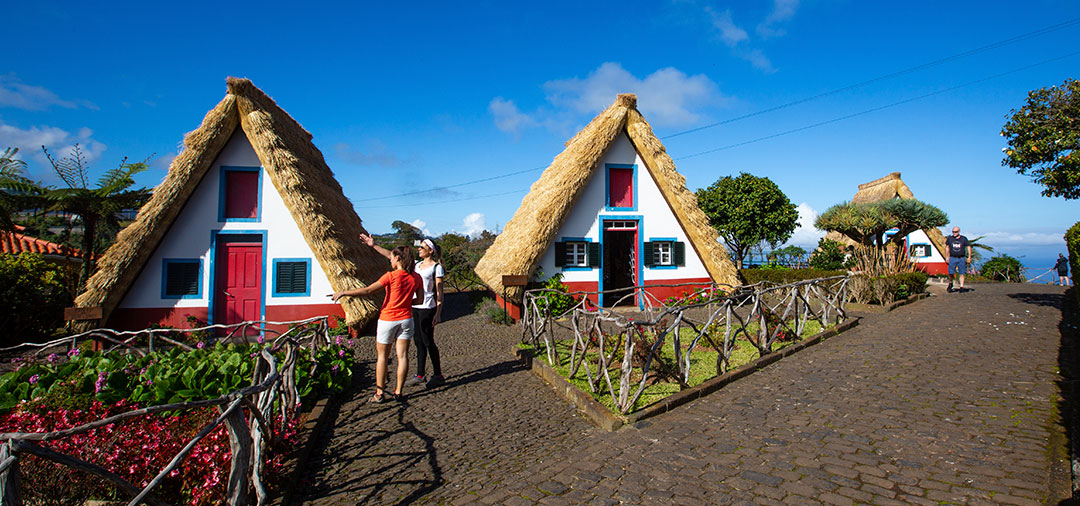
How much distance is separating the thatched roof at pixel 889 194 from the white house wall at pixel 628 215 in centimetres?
1453

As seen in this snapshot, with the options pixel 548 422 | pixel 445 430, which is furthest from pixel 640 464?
pixel 445 430

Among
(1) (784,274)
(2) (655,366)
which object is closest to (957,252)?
(1) (784,274)

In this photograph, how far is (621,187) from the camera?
45.3ft

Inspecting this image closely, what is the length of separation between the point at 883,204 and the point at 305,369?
16.9 m

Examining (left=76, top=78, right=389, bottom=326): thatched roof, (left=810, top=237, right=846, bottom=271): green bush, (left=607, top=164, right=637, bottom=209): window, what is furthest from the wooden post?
(left=810, top=237, right=846, bottom=271): green bush

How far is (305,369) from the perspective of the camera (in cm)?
597

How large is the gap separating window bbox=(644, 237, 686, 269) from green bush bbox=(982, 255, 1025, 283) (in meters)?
16.8

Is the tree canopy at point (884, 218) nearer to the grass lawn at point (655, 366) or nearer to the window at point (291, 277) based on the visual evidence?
the grass lawn at point (655, 366)

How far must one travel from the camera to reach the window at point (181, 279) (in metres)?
11.1

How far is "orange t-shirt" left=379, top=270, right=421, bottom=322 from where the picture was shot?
5789 millimetres

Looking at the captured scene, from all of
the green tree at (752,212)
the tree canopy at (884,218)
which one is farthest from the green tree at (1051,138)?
the green tree at (752,212)

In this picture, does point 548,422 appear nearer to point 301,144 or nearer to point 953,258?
point 301,144

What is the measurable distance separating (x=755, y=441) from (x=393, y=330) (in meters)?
3.90

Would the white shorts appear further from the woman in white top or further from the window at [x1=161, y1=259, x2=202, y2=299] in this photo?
the window at [x1=161, y1=259, x2=202, y2=299]
